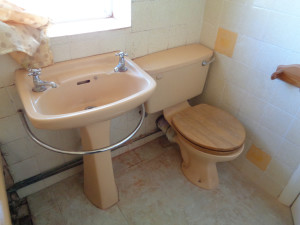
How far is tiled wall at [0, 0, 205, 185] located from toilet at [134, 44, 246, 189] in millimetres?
91

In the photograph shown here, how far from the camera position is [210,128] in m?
1.37

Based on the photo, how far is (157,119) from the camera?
1730mm

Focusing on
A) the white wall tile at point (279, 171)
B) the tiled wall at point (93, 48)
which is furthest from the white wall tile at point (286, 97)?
the tiled wall at point (93, 48)

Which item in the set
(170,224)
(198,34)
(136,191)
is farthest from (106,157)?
(198,34)

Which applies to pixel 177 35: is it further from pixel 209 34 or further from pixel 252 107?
pixel 252 107

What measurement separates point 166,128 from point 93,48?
0.79 m

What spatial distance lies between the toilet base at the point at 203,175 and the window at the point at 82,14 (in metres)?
1.00

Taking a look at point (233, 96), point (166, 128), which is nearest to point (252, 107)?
point (233, 96)

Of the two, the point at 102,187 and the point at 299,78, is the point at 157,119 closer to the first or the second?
the point at 102,187

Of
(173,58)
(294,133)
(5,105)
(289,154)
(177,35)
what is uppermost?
(177,35)

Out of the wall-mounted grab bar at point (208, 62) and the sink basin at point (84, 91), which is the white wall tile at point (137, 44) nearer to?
the sink basin at point (84, 91)

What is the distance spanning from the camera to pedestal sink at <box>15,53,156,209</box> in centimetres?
88

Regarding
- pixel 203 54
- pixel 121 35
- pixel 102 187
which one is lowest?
pixel 102 187

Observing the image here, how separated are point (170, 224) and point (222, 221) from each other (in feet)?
1.04
